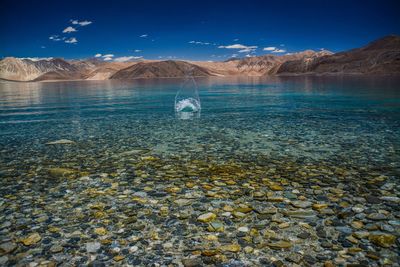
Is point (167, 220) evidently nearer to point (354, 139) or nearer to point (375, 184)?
point (375, 184)

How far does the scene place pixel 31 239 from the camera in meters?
6.09

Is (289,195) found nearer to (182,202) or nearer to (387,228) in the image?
(387,228)

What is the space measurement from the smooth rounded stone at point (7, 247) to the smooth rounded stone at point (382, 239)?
7157 mm

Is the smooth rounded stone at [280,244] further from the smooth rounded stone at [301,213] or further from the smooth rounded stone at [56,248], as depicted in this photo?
the smooth rounded stone at [56,248]

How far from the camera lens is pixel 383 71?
587 feet

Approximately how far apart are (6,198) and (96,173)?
282 centimetres

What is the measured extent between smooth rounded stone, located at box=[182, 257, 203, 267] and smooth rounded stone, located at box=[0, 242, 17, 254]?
344 cm

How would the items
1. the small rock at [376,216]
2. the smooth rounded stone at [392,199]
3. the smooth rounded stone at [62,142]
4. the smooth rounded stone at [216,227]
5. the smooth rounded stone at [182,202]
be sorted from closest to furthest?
the smooth rounded stone at [216,227]
the small rock at [376,216]
the smooth rounded stone at [392,199]
the smooth rounded stone at [182,202]
the smooth rounded stone at [62,142]

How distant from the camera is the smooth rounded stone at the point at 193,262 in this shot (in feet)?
17.3

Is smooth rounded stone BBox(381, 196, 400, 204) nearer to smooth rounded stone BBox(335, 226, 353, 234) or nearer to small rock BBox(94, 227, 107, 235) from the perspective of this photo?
smooth rounded stone BBox(335, 226, 353, 234)

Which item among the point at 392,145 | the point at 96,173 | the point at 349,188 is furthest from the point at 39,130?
the point at 392,145

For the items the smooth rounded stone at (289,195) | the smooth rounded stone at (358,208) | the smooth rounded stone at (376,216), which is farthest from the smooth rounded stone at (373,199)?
the smooth rounded stone at (289,195)

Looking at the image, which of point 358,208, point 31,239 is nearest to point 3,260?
point 31,239

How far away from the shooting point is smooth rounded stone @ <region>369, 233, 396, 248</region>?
566 cm
